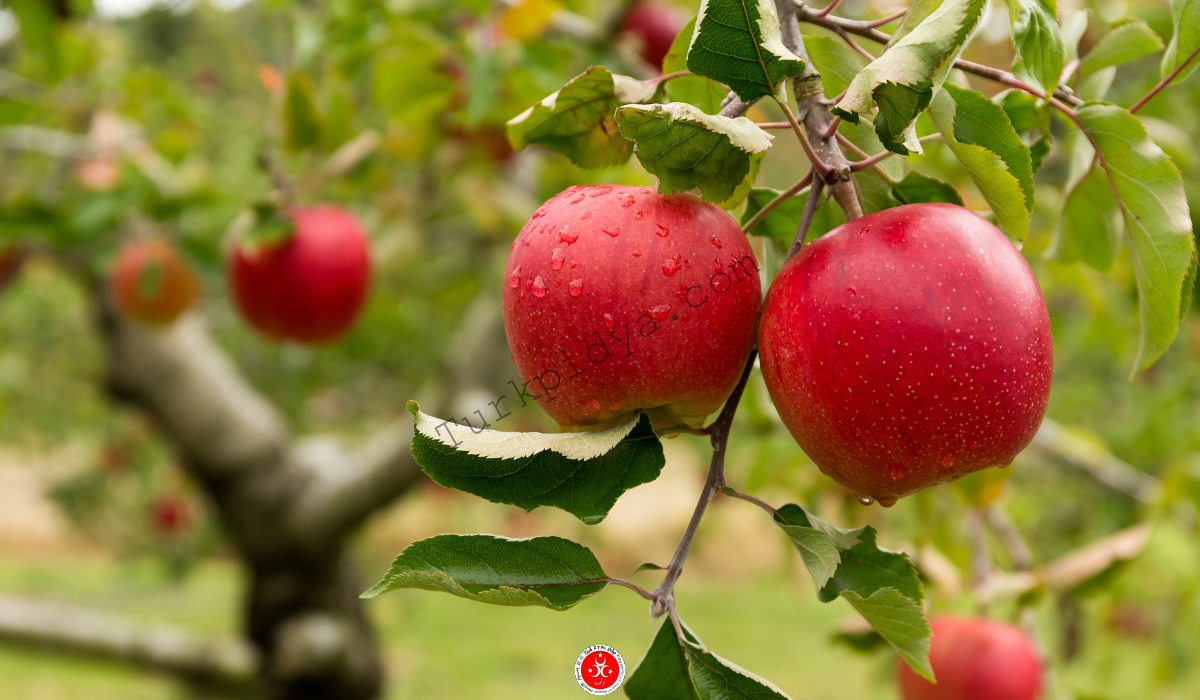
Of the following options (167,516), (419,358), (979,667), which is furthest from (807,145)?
(167,516)

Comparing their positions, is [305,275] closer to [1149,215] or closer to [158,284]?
A: [158,284]

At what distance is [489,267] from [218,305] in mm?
1797

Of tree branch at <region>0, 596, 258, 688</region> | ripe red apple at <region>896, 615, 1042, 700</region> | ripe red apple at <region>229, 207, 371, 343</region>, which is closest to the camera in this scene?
ripe red apple at <region>896, 615, 1042, 700</region>

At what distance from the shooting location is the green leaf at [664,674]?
0.44 metres

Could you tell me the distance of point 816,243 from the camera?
40 cm

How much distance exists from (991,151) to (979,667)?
741 millimetres

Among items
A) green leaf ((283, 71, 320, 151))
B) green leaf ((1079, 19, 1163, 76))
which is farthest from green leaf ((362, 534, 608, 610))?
green leaf ((283, 71, 320, 151))

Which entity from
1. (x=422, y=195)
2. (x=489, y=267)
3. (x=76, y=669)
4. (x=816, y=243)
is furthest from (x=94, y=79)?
(x=76, y=669)

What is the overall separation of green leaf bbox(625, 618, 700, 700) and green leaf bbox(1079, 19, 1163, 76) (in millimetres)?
477

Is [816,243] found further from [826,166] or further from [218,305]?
[218,305]

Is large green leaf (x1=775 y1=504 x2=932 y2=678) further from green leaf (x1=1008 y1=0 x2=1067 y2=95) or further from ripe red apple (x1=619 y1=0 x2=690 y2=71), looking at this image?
ripe red apple (x1=619 y1=0 x2=690 y2=71)

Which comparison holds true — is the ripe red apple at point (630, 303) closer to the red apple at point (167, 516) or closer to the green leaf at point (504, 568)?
the green leaf at point (504, 568)

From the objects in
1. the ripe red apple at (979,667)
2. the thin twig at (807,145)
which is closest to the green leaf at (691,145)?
the thin twig at (807,145)

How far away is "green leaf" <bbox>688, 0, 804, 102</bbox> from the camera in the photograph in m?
0.38
